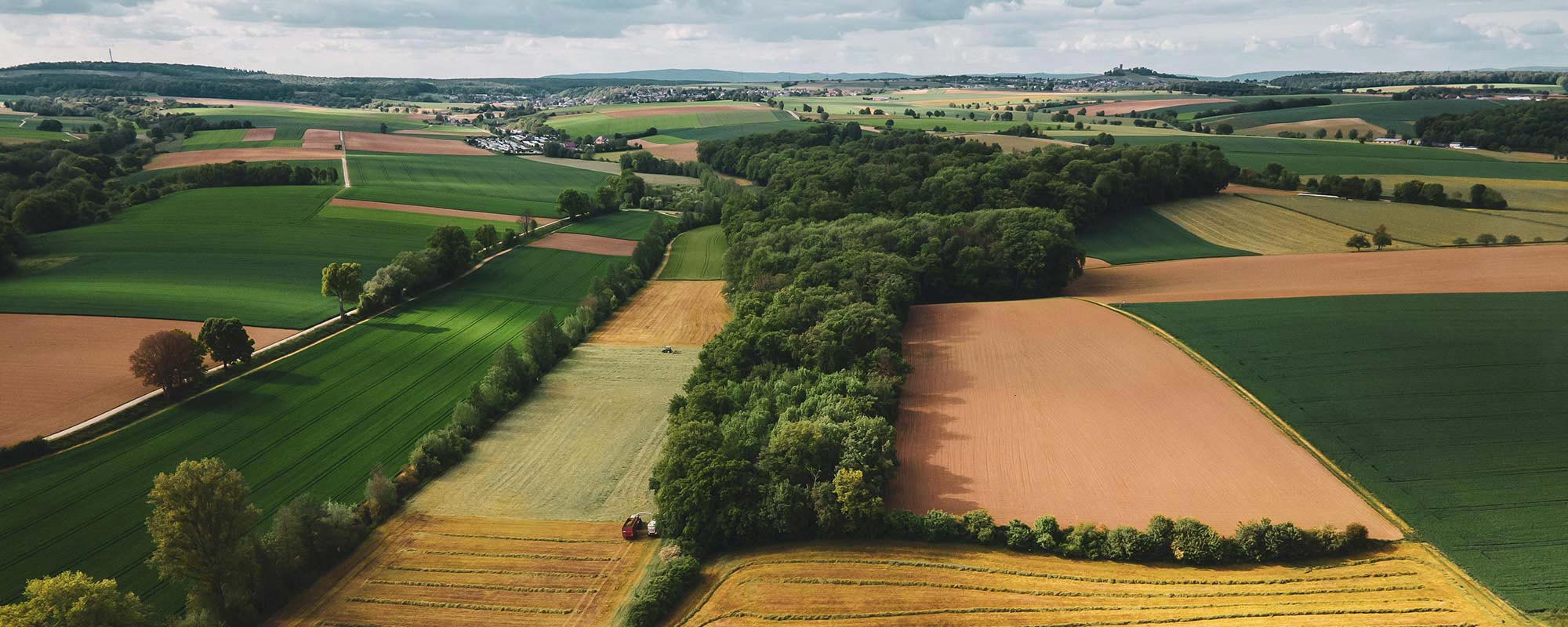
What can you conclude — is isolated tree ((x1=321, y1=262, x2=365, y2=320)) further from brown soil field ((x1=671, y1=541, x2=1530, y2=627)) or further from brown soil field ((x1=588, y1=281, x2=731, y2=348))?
brown soil field ((x1=671, y1=541, x2=1530, y2=627))

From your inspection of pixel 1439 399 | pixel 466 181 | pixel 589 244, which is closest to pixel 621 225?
pixel 589 244

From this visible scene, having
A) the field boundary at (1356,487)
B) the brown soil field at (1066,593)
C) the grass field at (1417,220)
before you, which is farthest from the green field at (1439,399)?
the grass field at (1417,220)

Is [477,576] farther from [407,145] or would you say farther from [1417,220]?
[407,145]

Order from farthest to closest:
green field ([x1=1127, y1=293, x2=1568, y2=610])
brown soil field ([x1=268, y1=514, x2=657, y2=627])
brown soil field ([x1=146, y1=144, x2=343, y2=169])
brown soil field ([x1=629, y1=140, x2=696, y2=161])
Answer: brown soil field ([x1=629, y1=140, x2=696, y2=161])
brown soil field ([x1=146, y1=144, x2=343, y2=169])
brown soil field ([x1=268, y1=514, x2=657, y2=627])
green field ([x1=1127, y1=293, x2=1568, y2=610])

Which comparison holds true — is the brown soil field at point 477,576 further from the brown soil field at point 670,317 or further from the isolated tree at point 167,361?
the brown soil field at point 670,317

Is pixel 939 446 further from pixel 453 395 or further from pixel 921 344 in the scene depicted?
pixel 453 395

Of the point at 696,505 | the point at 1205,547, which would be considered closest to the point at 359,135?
the point at 696,505

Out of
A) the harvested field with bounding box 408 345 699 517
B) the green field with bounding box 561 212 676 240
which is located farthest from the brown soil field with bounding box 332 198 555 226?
the harvested field with bounding box 408 345 699 517
